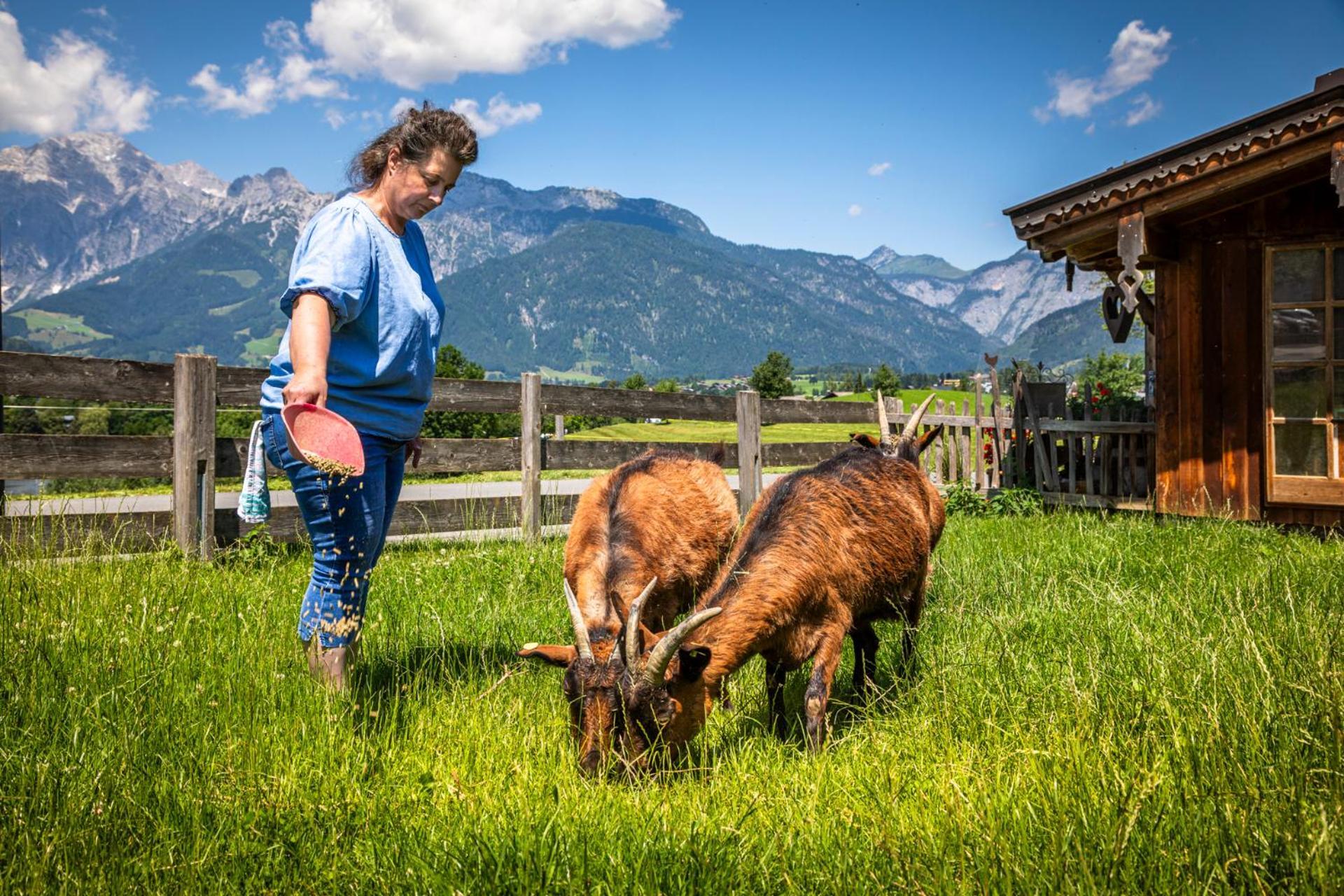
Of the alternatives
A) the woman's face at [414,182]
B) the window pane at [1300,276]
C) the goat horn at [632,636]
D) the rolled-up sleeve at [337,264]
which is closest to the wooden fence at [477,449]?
the window pane at [1300,276]

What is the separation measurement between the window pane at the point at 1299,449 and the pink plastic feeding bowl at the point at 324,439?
1024 cm

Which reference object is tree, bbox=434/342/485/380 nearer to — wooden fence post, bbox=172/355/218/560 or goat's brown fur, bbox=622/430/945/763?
wooden fence post, bbox=172/355/218/560

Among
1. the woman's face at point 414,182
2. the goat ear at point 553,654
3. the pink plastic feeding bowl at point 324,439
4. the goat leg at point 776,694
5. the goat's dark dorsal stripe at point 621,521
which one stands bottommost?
the goat leg at point 776,694

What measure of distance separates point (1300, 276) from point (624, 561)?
29.7ft

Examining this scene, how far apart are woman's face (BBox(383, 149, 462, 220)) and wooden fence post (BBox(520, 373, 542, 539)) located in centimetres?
569

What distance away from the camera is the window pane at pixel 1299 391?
9.12 meters

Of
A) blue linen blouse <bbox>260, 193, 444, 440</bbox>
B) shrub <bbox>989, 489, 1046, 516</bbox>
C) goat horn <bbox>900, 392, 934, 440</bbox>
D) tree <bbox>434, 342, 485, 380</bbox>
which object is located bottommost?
shrub <bbox>989, 489, 1046, 516</bbox>

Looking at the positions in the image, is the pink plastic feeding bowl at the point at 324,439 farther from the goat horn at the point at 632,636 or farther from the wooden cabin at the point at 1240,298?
the wooden cabin at the point at 1240,298

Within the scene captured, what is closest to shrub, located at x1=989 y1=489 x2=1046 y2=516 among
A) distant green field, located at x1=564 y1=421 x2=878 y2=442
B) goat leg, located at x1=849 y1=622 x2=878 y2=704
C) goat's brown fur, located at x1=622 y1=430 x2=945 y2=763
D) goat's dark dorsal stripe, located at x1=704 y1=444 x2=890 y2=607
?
distant green field, located at x1=564 y1=421 x2=878 y2=442

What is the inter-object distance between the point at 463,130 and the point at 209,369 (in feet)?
17.2

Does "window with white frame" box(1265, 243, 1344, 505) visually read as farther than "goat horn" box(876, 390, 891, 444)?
Yes

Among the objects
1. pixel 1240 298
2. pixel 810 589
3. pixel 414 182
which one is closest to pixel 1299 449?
pixel 1240 298

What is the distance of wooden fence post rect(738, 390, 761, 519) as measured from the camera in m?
11.1

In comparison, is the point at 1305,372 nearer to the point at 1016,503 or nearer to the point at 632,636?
the point at 1016,503
